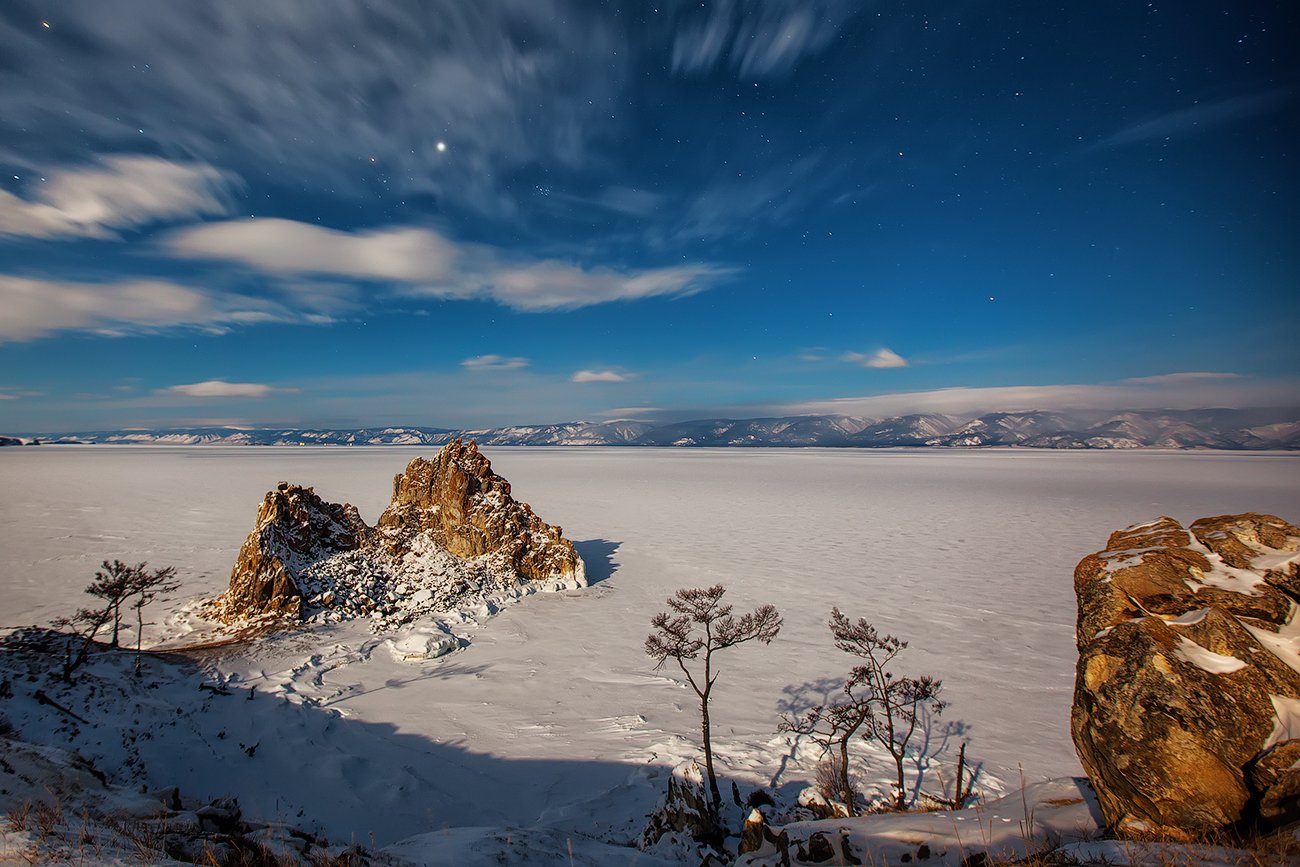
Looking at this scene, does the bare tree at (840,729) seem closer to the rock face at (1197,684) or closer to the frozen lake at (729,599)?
the frozen lake at (729,599)

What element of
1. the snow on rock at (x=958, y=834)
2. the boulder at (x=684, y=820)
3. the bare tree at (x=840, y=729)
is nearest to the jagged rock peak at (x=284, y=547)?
the boulder at (x=684, y=820)

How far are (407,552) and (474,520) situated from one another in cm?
408

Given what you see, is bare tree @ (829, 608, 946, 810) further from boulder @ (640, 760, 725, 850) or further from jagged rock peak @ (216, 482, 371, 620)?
jagged rock peak @ (216, 482, 371, 620)

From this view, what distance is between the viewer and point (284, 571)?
76.8ft

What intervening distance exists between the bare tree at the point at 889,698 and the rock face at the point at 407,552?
17627 millimetres

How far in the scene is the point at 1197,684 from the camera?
606 cm

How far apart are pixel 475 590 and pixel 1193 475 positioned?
14246cm

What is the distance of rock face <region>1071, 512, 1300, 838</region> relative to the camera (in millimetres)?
5672

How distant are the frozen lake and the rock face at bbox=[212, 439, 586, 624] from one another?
352 cm

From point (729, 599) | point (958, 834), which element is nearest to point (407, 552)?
point (729, 599)

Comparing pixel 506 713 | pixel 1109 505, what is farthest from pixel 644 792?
pixel 1109 505

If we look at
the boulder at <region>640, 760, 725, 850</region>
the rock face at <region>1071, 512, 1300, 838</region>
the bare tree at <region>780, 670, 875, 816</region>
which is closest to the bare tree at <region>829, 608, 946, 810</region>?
the bare tree at <region>780, 670, 875, 816</region>

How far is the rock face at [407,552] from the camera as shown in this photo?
23453 mm

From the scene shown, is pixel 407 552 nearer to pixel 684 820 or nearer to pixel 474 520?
pixel 474 520
